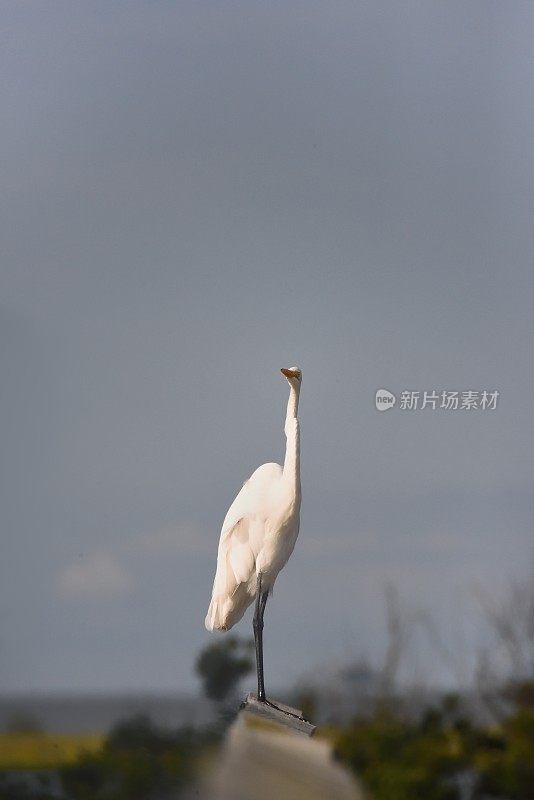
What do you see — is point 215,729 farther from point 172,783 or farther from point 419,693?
point 419,693

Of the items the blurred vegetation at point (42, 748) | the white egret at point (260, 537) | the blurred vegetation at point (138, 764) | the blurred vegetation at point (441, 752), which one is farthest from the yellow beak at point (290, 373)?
the blurred vegetation at point (42, 748)

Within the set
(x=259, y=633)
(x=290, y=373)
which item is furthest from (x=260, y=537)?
(x=290, y=373)

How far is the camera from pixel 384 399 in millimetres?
4410

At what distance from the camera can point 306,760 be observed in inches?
143

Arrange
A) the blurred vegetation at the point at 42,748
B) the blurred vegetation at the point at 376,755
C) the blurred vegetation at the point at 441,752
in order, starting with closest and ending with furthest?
1. the blurred vegetation at the point at 376,755
2. the blurred vegetation at the point at 42,748
3. the blurred vegetation at the point at 441,752

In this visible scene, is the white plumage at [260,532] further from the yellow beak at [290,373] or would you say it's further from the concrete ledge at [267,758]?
the concrete ledge at [267,758]

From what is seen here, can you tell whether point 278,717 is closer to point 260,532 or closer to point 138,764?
point 260,532

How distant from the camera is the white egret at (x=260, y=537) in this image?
11.9 ft

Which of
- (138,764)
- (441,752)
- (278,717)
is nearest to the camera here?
(278,717)

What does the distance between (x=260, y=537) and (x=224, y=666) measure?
0.87m

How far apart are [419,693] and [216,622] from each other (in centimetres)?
116

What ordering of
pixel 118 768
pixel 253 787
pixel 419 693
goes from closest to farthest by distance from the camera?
pixel 253 787 < pixel 118 768 < pixel 419 693

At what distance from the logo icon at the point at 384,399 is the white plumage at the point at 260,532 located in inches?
29.6

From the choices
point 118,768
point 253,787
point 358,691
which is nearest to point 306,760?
point 253,787
